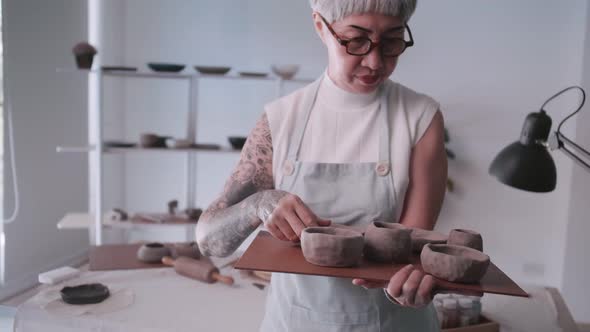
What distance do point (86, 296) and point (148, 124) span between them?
2.31m

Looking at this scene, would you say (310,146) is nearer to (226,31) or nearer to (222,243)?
(222,243)

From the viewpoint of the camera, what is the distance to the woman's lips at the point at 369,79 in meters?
1.11

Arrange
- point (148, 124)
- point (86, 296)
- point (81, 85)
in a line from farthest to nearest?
1. point (148, 124)
2. point (81, 85)
3. point (86, 296)

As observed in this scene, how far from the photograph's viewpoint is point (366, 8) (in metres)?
1.03

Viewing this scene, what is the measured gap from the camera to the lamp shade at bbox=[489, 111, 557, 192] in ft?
5.36

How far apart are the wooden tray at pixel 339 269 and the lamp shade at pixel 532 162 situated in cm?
76

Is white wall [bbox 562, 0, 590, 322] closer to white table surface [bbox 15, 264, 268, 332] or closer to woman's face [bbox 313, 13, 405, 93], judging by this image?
white table surface [bbox 15, 264, 268, 332]

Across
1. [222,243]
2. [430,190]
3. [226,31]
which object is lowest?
[222,243]

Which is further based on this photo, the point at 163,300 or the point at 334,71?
the point at 163,300

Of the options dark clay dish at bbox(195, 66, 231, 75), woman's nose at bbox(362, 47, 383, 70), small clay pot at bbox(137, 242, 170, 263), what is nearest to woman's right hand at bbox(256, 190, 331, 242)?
woman's nose at bbox(362, 47, 383, 70)

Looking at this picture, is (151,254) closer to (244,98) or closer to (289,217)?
(289,217)

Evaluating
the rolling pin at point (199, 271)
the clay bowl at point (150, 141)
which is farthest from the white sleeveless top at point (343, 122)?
the clay bowl at point (150, 141)

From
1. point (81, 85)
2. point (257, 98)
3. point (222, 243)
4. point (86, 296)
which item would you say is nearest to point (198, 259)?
point (86, 296)

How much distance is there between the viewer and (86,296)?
5.49ft
